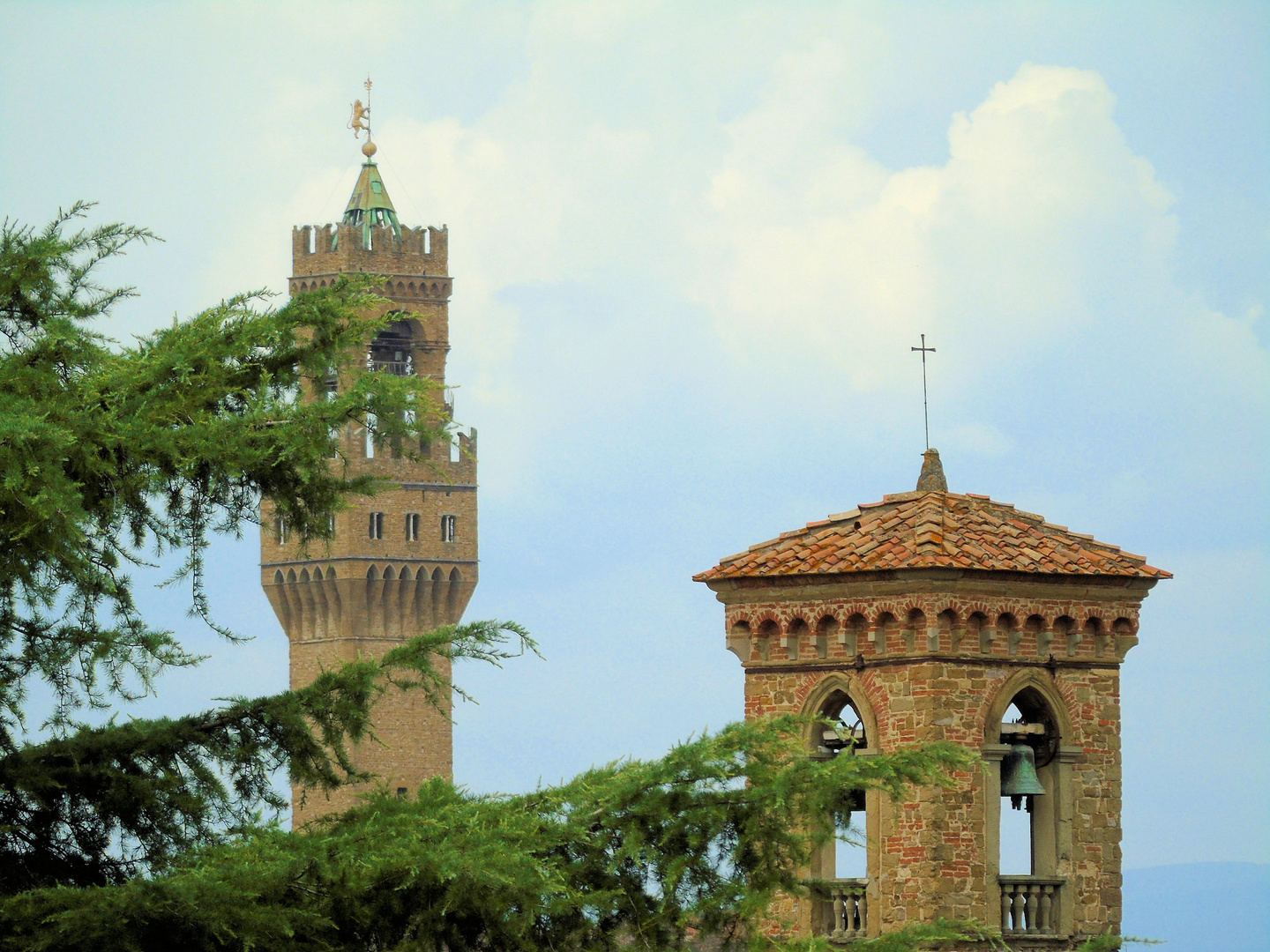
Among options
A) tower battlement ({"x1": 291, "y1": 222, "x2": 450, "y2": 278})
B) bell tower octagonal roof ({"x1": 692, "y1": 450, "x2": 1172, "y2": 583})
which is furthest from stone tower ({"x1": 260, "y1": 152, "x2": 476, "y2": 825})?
bell tower octagonal roof ({"x1": 692, "y1": 450, "x2": 1172, "y2": 583})

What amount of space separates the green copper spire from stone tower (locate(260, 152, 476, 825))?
0.07 meters

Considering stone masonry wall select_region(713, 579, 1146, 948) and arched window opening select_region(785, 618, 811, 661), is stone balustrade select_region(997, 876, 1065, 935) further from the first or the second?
arched window opening select_region(785, 618, 811, 661)

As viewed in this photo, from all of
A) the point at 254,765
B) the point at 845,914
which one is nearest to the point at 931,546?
the point at 845,914

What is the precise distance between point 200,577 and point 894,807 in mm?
5711

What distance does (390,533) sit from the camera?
6025cm

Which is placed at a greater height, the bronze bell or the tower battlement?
the tower battlement

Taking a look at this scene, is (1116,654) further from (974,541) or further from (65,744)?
(65,744)

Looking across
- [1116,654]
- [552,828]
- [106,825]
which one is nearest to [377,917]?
[552,828]

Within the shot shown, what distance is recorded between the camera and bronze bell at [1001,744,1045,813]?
51.0ft

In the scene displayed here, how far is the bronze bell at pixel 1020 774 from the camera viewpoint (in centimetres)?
1553

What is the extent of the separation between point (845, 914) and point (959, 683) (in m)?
1.58

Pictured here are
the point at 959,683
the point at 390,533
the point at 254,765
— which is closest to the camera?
the point at 254,765

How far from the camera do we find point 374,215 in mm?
→ 61594

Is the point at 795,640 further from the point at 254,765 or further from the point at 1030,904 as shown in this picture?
the point at 254,765
